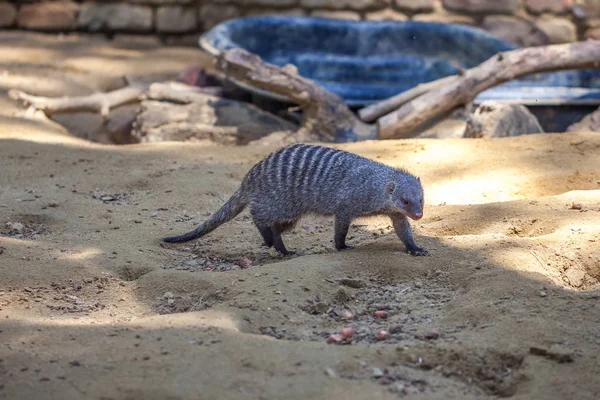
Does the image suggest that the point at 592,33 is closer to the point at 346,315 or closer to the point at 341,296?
the point at 341,296

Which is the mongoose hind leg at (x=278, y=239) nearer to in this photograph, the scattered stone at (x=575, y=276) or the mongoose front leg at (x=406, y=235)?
the mongoose front leg at (x=406, y=235)

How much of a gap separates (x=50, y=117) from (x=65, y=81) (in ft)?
1.93

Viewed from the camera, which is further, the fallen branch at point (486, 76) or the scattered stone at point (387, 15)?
the scattered stone at point (387, 15)

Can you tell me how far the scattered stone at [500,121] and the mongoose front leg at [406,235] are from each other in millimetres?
1964

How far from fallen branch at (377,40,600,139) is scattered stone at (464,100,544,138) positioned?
0.67 feet

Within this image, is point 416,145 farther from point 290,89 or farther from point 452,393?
point 452,393

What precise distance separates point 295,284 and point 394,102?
3014 mm

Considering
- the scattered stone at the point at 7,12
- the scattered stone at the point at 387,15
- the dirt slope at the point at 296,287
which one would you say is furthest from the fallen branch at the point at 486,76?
the scattered stone at the point at 7,12

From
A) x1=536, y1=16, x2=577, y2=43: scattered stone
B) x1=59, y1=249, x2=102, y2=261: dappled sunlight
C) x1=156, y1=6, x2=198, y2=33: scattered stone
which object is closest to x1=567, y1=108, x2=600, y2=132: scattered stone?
x1=536, y1=16, x2=577, y2=43: scattered stone

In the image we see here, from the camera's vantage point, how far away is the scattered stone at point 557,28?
7668mm

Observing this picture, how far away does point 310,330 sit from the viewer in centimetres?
256

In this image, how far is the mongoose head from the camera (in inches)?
126

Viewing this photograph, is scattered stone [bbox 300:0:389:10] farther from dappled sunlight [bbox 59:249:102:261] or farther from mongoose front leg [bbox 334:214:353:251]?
dappled sunlight [bbox 59:249:102:261]

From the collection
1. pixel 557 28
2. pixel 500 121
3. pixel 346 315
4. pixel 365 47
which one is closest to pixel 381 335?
pixel 346 315
